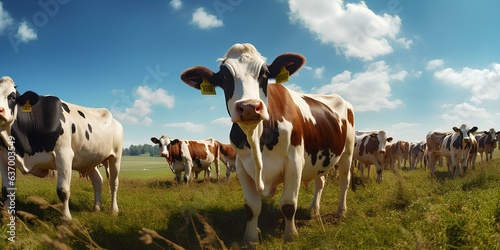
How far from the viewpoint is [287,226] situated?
464 centimetres

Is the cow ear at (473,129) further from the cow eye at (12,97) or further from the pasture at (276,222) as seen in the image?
the cow eye at (12,97)

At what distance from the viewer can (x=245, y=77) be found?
400 cm

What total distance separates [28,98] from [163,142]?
10752 mm

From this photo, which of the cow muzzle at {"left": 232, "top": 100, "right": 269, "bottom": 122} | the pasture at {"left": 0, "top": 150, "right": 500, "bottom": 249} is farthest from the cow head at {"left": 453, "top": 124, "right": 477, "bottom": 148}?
the cow muzzle at {"left": 232, "top": 100, "right": 269, "bottom": 122}

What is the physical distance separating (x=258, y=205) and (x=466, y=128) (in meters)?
14.5

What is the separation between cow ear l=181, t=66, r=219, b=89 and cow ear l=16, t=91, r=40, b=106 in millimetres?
3305

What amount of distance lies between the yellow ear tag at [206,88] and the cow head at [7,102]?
3390 mm

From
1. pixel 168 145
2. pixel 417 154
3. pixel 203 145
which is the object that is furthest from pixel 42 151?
pixel 417 154

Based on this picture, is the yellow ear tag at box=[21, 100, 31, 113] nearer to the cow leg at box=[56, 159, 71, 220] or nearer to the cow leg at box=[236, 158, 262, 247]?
the cow leg at box=[56, 159, 71, 220]

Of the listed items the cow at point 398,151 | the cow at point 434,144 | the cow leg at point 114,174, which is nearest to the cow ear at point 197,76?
the cow leg at point 114,174

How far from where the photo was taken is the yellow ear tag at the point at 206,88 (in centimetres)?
457

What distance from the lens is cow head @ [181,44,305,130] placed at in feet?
11.5

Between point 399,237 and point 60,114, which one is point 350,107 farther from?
point 60,114

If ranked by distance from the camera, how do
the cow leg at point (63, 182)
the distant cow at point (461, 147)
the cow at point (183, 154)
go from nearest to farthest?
the cow leg at point (63, 182) → the distant cow at point (461, 147) → the cow at point (183, 154)
